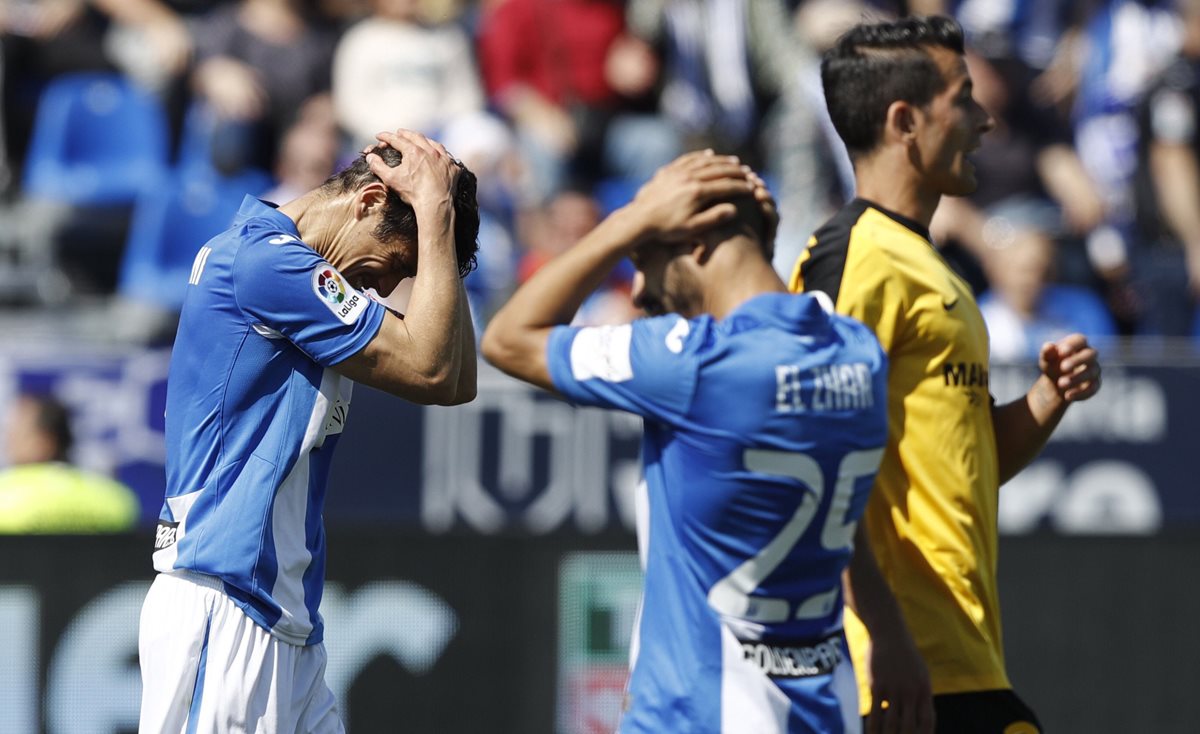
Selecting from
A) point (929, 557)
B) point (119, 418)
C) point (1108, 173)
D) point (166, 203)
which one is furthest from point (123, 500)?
point (1108, 173)

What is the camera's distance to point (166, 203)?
1006 centimetres

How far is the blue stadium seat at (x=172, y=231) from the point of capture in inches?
388

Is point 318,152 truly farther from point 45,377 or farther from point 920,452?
point 920,452

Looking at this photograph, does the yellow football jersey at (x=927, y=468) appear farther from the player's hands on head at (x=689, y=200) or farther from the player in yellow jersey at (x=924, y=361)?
the player's hands on head at (x=689, y=200)

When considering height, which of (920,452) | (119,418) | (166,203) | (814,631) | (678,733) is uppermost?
(166,203)

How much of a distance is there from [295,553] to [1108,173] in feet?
29.9

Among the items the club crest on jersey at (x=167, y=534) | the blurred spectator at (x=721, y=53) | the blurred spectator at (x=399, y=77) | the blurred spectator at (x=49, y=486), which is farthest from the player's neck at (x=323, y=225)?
the blurred spectator at (x=721, y=53)

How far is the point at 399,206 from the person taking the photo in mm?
3541

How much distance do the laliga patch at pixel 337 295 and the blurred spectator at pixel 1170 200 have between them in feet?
27.0

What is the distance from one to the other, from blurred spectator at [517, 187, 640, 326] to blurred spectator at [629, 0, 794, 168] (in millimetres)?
1461

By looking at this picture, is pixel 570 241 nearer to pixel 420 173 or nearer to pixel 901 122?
pixel 901 122

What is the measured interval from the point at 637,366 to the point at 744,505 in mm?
328

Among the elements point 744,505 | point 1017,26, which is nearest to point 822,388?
point 744,505

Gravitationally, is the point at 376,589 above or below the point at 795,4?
below
